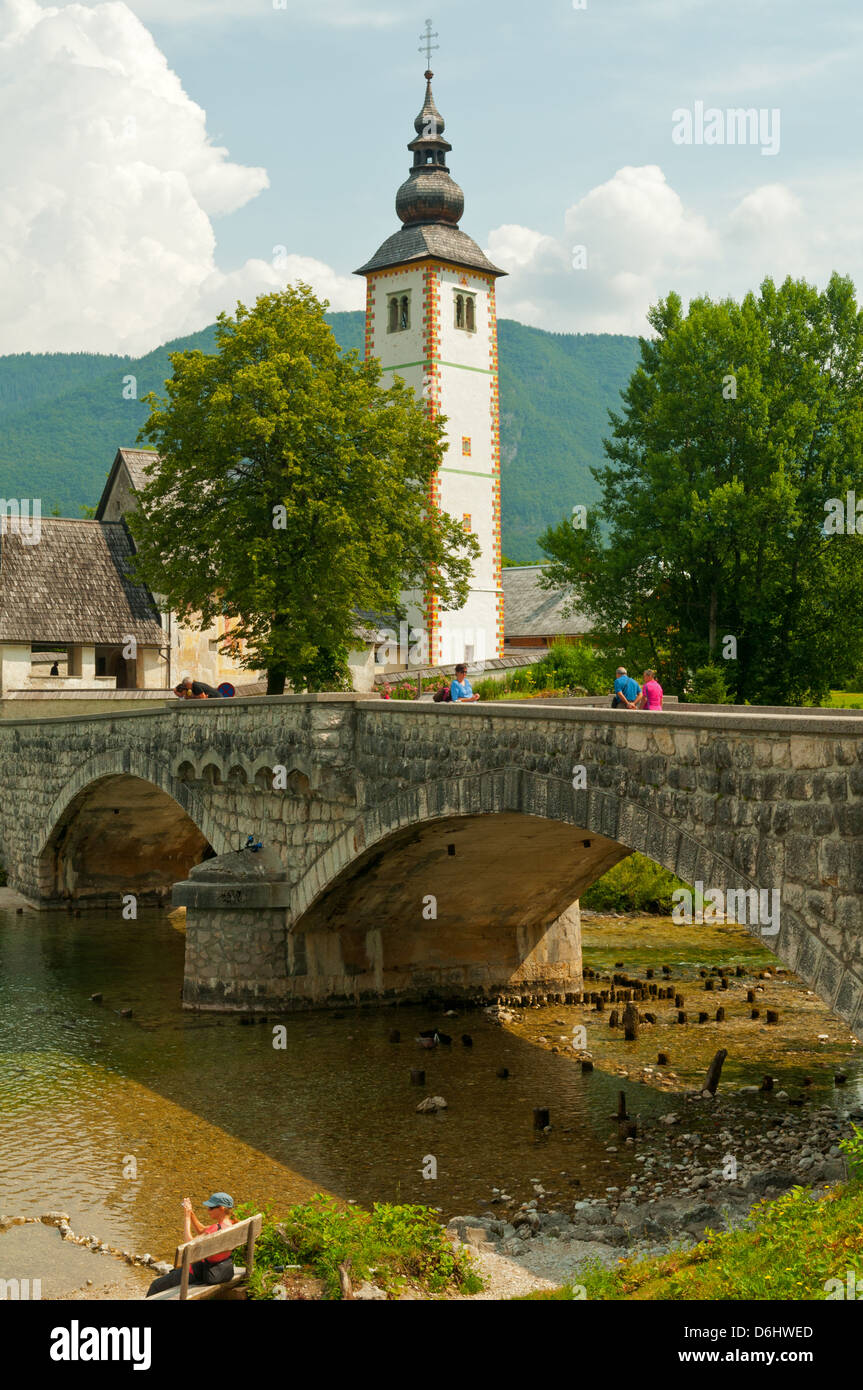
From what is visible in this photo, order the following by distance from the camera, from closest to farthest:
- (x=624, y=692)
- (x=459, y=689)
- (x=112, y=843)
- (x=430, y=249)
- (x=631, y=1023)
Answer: (x=624, y=692), (x=459, y=689), (x=631, y=1023), (x=112, y=843), (x=430, y=249)

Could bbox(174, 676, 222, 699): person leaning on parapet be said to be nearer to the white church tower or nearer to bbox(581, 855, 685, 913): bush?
bbox(581, 855, 685, 913): bush

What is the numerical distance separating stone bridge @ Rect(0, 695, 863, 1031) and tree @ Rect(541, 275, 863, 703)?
37.6 feet

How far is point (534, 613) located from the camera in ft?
226

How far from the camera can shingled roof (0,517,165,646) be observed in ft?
153

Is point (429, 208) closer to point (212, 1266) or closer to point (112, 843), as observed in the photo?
point (112, 843)

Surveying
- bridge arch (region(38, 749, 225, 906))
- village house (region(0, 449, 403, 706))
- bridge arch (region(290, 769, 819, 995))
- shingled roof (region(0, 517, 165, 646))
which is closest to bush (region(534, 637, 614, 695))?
village house (region(0, 449, 403, 706))

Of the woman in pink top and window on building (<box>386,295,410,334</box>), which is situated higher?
window on building (<box>386,295,410,334</box>)

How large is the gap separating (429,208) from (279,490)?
31.6 m

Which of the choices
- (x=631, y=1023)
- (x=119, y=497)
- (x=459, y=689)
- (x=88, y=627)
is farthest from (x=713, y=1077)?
(x=119, y=497)

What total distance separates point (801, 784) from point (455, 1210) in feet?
19.2

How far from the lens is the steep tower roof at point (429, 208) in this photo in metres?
60.0

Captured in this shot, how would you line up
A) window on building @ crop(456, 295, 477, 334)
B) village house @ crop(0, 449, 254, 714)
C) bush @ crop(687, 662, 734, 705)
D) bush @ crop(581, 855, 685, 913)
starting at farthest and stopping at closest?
window on building @ crop(456, 295, 477, 334) < village house @ crop(0, 449, 254, 714) < bush @ crop(581, 855, 685, 913) < bush @ crop(687, 662, 734, 705)

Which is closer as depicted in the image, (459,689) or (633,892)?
(459,689)
